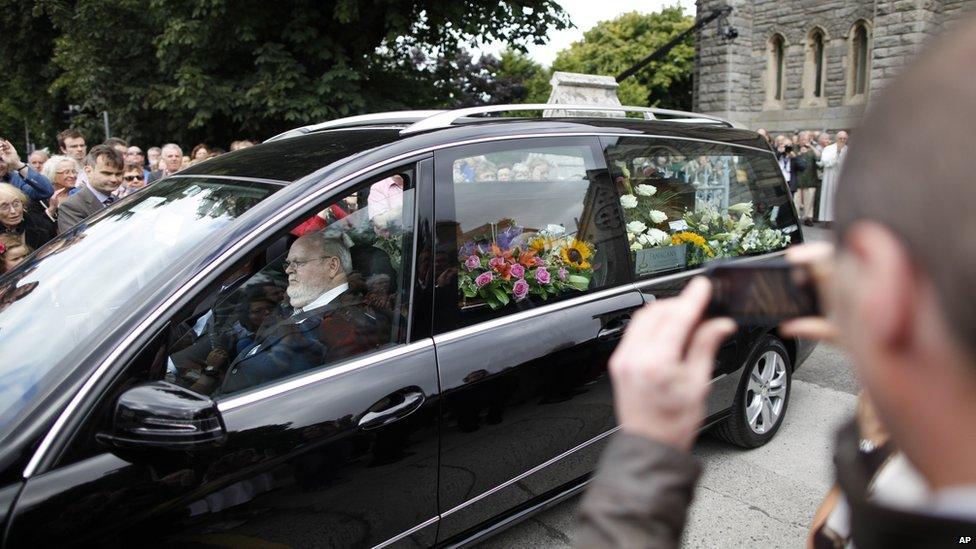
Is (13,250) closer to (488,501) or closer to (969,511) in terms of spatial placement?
(488,501)

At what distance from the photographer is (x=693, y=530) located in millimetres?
3283

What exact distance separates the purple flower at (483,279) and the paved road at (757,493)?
50.6 inches

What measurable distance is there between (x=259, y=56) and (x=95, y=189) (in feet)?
23.0

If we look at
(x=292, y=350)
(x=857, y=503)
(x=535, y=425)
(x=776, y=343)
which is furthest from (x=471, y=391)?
(x=776, y=343)

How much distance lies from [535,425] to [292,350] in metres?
1.01

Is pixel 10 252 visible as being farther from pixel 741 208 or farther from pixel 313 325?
pixel 741 208

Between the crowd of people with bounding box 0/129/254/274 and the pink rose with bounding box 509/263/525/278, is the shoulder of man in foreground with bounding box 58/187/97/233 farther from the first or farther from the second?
the pink rose with bounding box 509/263/525/278

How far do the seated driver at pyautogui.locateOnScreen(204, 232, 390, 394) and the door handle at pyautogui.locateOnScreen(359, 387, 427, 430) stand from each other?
0.73 ft

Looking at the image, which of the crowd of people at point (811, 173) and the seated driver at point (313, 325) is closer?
the seated driver at point (313, 325)

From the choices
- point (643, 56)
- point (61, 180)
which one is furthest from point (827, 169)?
point (643, 56)

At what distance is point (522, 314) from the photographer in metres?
2.74

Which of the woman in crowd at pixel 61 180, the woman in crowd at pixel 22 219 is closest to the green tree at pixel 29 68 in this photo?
the woman in crowd at pixel 61 180

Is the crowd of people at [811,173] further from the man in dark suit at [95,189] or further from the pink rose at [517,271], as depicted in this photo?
the pink rose at [517,271]

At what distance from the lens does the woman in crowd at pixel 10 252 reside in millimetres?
3998
